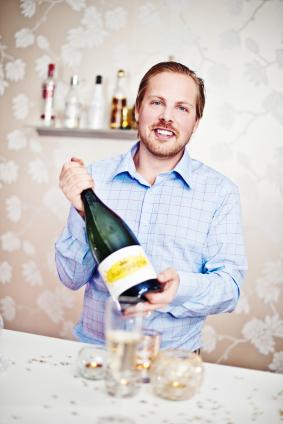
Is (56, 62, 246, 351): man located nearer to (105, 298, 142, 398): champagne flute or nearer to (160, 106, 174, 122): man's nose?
(160, 106, 174, 122): man's nose

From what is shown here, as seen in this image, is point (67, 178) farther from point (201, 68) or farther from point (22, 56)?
point (22, 56)

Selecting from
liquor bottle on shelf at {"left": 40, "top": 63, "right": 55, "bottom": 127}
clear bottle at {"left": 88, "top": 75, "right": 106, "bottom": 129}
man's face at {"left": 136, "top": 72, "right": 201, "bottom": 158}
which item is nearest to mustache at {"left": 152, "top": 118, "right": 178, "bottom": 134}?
man's face at {"left": 136, "top": 72, "right": 201, "bottom": 158}

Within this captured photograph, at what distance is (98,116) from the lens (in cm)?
233

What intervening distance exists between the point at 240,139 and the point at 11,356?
1.61m

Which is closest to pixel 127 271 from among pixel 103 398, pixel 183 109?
pixel 103 398

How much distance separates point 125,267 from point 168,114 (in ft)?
1.98

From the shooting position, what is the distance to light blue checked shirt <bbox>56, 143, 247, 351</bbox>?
1160 millimetres

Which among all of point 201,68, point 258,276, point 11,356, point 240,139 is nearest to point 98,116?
point 201,68

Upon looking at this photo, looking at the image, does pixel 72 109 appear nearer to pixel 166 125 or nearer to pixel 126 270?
pixel 166 125

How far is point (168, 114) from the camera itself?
1.31 metres

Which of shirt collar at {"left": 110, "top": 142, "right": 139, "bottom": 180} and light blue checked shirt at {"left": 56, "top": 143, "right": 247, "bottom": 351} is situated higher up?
shirt collar at {"left": 110, "top": 142, "right": 139, "bottom": 180}

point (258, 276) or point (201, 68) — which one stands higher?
point (201, 68)

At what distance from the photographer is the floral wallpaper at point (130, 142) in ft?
7.20

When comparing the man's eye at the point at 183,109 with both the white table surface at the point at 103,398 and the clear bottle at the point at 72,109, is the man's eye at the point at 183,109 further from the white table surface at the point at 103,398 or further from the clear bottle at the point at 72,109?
the clear bottle at the point at 72,109
